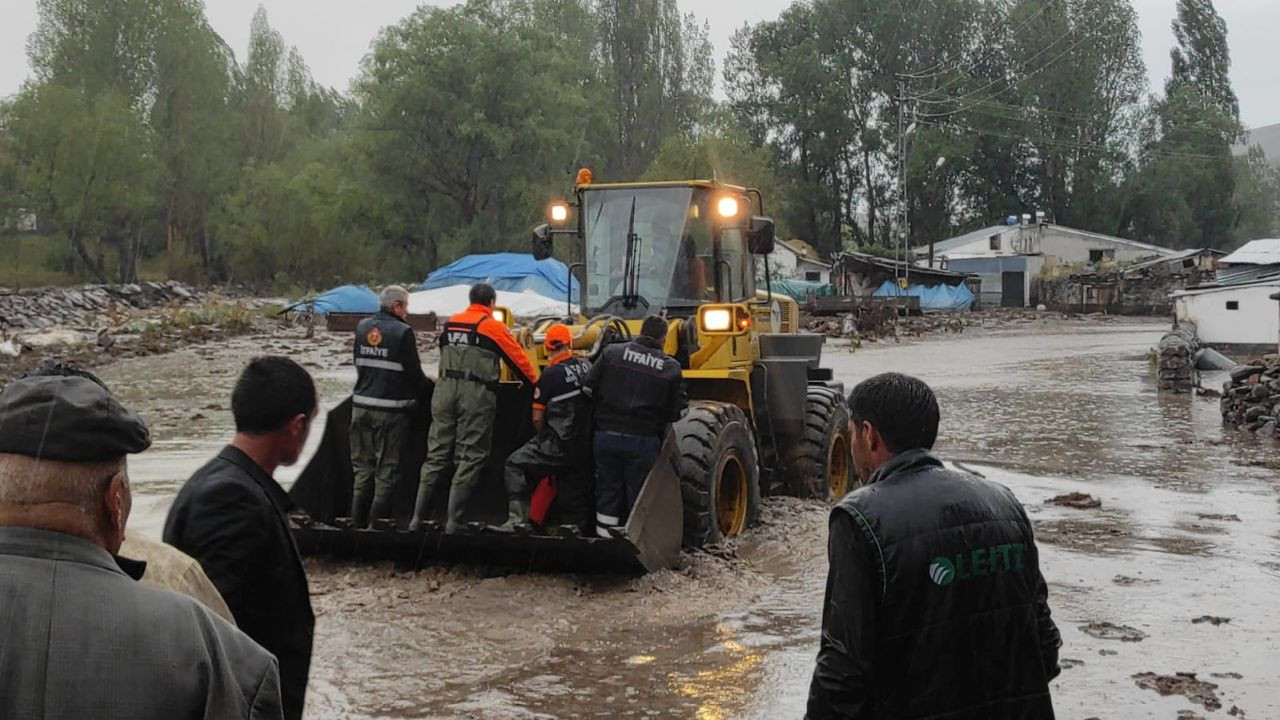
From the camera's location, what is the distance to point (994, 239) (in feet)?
234

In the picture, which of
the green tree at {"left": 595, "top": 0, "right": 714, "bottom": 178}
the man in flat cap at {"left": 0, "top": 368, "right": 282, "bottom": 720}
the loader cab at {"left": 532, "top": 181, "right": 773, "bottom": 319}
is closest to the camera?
the man in flat cap at {"left": 0, "top": 368, "right": 282, "bottom": 720}

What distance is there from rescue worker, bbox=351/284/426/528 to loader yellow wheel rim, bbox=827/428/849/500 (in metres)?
4.43

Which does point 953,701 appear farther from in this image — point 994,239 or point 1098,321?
point 994,239

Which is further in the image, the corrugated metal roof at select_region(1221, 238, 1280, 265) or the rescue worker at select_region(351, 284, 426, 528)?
the corrugated metal roof at select_region(1221, 238, 1280, 265)

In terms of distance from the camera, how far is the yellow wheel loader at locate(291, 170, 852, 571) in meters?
8.29

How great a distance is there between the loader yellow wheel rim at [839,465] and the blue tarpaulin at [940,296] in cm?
5092

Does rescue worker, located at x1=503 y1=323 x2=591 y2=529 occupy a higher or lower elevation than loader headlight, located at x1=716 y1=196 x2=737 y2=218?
lower

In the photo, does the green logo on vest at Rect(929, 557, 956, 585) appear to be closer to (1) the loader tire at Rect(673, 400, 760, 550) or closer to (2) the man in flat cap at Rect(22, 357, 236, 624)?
(2) the man in flat cap at Rect(22, 357, 236, 624)

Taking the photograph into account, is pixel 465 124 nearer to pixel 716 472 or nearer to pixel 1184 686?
pixel 716 472

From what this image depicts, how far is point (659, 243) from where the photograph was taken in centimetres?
1029

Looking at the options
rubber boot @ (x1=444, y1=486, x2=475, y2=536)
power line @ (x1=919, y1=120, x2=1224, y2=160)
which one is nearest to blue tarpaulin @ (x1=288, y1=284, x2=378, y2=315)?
rubber boot @ (x1=444, y1=486, x2=475, y2=536)

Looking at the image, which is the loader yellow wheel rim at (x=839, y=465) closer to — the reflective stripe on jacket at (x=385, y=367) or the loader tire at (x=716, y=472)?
the loader tire at (x=716, y=472)

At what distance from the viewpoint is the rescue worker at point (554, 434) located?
848 cm

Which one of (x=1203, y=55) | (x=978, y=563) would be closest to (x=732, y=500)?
(x=978, y=563)
